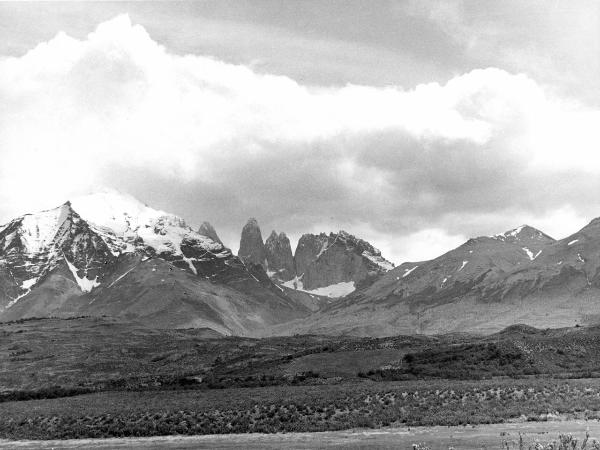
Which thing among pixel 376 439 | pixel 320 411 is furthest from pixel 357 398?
pixel 376 439

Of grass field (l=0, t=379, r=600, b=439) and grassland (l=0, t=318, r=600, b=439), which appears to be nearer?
grass field (l=0, t=379, r=600, b=439)

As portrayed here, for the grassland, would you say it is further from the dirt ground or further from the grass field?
the dirt ground

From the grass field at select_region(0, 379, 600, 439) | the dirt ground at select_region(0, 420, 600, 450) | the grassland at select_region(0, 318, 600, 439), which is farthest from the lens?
the grassland at select_region(0, 318, 600, 439)

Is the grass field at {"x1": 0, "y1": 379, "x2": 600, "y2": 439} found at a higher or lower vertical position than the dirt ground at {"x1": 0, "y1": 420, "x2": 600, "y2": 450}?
higher

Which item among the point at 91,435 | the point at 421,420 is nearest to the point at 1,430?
the point at 91,435

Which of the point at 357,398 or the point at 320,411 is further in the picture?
the point at 357,398

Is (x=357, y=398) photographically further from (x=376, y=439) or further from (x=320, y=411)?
(x=376, y=439)

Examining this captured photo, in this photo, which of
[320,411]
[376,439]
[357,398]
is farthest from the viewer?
[357,398]

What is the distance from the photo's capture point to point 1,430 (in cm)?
8581

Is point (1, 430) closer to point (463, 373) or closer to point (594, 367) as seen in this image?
point (463, 373)

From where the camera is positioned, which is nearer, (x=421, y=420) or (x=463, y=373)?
(x=421, y=420)

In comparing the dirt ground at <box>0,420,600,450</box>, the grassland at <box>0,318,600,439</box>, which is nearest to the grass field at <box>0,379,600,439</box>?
the grassland at <box>0,318,600,439</box>

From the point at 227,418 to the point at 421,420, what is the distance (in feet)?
70.1

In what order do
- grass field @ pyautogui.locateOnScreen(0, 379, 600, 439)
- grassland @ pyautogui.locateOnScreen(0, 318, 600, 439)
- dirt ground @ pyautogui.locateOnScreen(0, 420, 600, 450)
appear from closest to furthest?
dirt ground @ pyautogui.locateOnScreen(0, 420, 600, 450) < grass field @ pyautogui.locateOnScreen(0, 379, 600, 439) < grassland @ pyautogui.locateOnScreen(0, 318, 600, 439)
